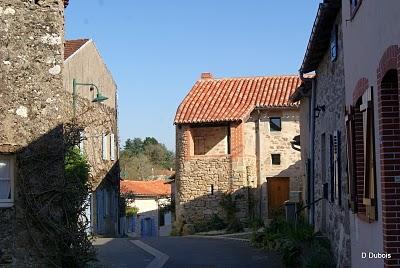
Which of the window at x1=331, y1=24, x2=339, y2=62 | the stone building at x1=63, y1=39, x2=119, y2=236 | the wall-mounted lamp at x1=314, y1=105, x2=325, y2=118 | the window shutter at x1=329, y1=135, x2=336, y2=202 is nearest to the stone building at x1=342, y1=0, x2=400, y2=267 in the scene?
the window at x1=331, y1=24, x2=339, y2=62

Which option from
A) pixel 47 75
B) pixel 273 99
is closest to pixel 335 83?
pixel 47 75

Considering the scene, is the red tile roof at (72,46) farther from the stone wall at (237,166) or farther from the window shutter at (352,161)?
the window shutter at (352,161)

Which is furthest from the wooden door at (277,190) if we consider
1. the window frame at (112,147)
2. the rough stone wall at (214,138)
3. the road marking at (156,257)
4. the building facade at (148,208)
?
the road marking at (156,257)

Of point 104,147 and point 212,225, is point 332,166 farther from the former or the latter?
point 212,225

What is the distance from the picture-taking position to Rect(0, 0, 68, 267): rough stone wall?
9.84 m

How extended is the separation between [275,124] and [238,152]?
267cm

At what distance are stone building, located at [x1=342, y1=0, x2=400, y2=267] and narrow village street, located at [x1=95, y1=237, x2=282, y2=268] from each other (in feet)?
15.6

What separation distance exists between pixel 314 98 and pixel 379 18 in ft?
A: 30.9

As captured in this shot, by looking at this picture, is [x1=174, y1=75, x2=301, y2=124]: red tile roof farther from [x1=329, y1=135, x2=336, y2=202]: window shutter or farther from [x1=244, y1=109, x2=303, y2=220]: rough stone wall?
[x1=329, y1=135, x2=336, y2=202]: window shutter

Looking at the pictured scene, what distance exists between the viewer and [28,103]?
1005 cm

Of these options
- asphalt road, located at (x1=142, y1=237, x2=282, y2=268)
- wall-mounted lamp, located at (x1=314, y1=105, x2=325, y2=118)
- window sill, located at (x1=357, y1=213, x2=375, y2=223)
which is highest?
wall-mounted lamp, located at (x1=314, y1=105, x2=325, y2=118)

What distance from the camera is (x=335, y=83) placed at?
1244 cm

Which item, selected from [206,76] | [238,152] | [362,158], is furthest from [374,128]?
[206,76]

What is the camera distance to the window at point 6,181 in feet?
32.2
